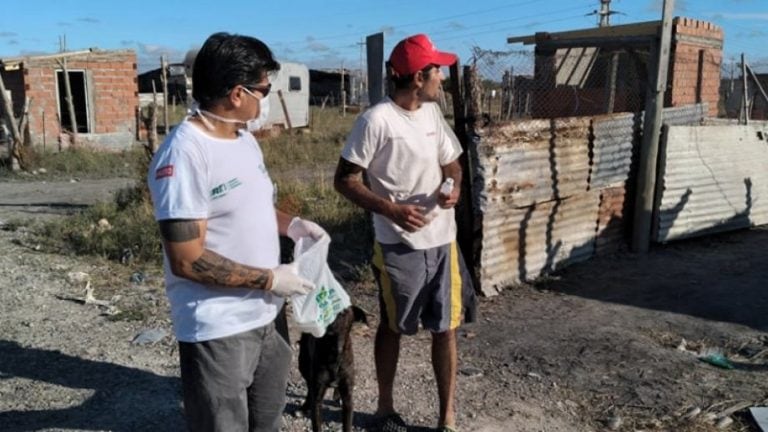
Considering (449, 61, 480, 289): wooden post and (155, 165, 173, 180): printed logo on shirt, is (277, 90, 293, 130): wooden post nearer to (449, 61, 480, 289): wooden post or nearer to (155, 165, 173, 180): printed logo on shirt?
(449, 61, 480, 289): wooden post

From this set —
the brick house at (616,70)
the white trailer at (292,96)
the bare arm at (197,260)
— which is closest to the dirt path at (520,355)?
the bare arm at (197,260)

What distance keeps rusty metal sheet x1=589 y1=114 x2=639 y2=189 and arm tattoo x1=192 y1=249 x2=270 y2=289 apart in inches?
197

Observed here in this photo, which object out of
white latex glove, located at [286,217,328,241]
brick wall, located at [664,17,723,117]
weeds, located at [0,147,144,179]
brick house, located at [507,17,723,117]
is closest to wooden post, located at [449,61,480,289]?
white latex glove, located at [286,217,328,241]

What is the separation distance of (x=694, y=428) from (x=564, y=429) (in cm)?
66

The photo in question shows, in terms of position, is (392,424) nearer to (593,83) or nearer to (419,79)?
(419,79)

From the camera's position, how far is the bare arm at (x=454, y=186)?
3.22m

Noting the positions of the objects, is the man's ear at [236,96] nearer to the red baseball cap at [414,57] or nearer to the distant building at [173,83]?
the red baseball cap at [414,57]

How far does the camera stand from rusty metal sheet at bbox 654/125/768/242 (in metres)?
7.21

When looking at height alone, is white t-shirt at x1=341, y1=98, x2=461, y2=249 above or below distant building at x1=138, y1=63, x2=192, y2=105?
below

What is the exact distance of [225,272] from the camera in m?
2.09

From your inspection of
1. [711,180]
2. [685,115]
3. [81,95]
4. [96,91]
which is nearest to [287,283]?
[711,180]

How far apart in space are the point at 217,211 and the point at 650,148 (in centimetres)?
574

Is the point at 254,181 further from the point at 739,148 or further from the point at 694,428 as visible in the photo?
the point at 739,148

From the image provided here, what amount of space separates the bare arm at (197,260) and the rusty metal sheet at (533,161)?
142 inches
